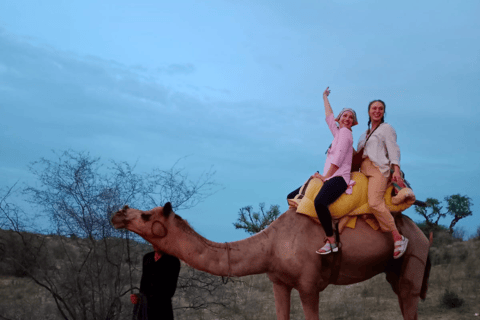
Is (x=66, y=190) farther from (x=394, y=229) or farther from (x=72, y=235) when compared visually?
(x=394, y=229)

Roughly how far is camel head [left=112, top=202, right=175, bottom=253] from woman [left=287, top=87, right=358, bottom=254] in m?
1.91

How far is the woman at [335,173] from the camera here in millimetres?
6141

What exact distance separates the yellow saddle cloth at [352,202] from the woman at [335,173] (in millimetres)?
111

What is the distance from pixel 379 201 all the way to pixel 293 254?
4.61ft

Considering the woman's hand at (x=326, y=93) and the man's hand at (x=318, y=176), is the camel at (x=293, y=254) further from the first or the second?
the woman's hand at (x=326, y=93)

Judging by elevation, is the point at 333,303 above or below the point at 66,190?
below

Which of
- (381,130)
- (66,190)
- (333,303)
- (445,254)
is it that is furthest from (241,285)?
(381,130)

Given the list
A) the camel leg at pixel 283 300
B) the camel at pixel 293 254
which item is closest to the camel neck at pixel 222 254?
the camel at pixel 293 254

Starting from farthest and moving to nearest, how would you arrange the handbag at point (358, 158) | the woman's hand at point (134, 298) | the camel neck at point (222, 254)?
1. the handbag at point (358, 158)
2. the woman's hand at point (134, 298)
3. the camel neck at point (222, 254)

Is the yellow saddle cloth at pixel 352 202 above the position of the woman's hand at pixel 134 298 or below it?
above

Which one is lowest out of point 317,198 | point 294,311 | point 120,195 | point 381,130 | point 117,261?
point 294,311

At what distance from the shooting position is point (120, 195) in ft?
26.0

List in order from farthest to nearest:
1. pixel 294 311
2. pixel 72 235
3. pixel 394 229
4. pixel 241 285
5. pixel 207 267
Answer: pixel 241 285, pixel 294 311, pixel 72 235, pixel 394 229, pixel 207 267

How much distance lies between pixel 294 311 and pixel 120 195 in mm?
6124
